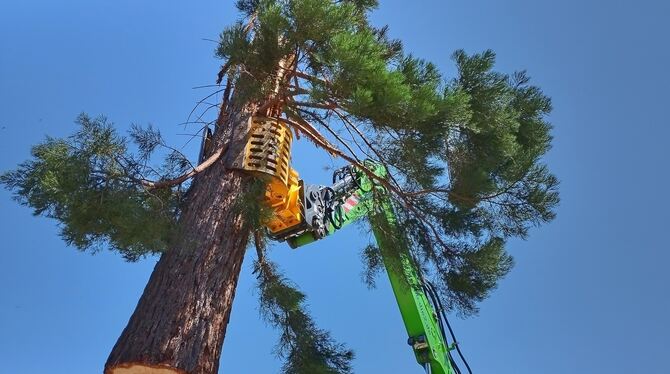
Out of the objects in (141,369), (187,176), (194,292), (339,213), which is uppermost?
(339,213)

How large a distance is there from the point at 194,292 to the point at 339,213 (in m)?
2.52

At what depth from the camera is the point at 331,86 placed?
13.9 feet

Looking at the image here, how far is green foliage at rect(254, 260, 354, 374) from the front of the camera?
473 centimetres

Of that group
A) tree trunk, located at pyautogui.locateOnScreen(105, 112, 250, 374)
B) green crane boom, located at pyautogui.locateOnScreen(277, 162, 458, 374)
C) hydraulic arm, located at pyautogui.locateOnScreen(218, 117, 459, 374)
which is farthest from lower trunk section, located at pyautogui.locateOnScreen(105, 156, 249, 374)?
green crane boom, located at pyautogui.locateOnScreen(277, 162, 458, 374)

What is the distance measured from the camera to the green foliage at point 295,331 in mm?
4734

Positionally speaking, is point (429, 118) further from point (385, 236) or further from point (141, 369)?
point (141, 369)

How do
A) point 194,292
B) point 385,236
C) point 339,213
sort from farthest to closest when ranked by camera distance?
1. point 339,213
2. point 385,236
3. point 194,292

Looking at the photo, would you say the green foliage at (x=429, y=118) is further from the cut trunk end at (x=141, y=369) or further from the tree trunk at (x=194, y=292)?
the cut trunk end at (x=141, y=369)

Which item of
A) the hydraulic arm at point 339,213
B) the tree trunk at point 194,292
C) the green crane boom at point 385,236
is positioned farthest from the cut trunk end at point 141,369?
the green crane boom at point 385,236

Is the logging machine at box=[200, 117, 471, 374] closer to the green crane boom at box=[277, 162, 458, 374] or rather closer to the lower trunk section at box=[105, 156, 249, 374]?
the green crane boom at box=[277, 162, 458, 374]

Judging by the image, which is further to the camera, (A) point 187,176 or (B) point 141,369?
(A) point 187,176

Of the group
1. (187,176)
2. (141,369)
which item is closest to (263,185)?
(187,176)

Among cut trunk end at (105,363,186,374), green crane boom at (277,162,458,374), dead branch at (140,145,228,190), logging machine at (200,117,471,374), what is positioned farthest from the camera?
green crane boom at (277,162,458,374)

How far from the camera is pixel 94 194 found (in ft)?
12.7
